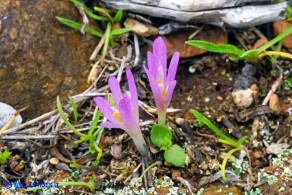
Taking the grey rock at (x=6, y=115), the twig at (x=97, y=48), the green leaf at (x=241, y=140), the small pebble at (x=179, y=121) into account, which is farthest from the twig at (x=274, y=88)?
the grey rock at (x=6, y=115)

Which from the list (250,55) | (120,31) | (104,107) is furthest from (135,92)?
(250,55)

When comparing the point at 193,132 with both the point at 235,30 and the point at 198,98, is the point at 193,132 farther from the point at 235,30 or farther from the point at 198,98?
the point at 235,30

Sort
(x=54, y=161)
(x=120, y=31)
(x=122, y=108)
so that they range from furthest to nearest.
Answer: (x=120, y=31)
(x=54, y=161)
(x=122, y=108)

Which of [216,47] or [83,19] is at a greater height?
[83,19]

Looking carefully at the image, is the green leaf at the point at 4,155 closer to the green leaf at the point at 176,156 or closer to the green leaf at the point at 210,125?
the green leaf at the point at 176,156

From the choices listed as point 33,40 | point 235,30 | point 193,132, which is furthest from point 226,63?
point 33,40

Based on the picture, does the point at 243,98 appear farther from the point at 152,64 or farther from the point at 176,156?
the point at 152,64

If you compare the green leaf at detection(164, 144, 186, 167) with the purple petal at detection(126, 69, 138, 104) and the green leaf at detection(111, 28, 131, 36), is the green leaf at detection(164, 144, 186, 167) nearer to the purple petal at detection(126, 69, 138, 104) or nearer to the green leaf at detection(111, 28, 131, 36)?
the purple petal at detection(126, 69, 138, 104)
